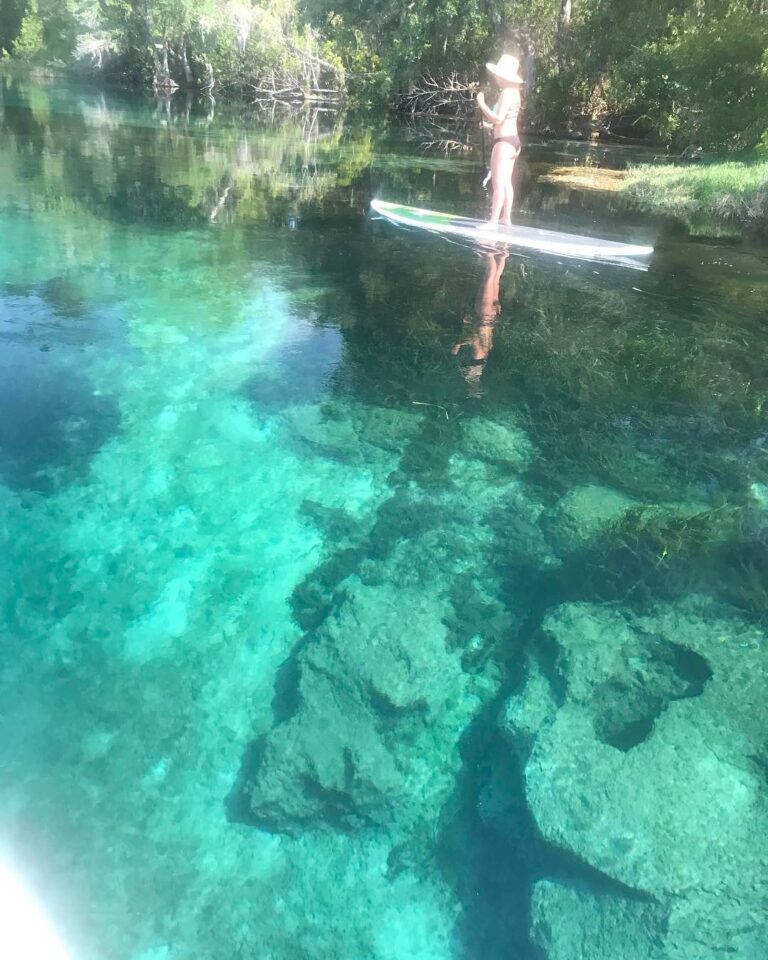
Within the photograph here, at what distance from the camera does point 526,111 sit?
3269 centimetres

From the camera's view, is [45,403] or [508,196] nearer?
[45,403]

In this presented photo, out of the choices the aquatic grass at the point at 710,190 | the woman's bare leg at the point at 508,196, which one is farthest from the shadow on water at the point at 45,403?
the aquatic grass at the point at 710,190

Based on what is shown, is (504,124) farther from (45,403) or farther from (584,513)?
(45,403)

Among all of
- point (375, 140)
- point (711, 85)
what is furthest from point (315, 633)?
point (375, 140)

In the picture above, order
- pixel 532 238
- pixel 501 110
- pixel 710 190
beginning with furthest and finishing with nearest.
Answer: pixel 710 190, pixel 532 238, pixel 501 110

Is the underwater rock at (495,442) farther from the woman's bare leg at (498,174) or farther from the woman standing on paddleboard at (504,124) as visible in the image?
the woman's bare leg at (498,174)

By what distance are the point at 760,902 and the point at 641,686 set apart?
1200mm

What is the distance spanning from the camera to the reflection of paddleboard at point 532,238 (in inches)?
454

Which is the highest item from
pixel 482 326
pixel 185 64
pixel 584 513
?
pixel 185 64

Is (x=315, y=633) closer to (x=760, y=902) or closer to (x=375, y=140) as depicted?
(x=760, y=902)

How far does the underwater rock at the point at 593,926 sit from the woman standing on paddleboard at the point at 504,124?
33.6 ft

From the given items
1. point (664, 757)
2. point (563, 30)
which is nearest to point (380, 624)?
point (664, 757)

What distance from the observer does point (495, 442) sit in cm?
635

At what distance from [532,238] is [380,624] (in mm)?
9476
